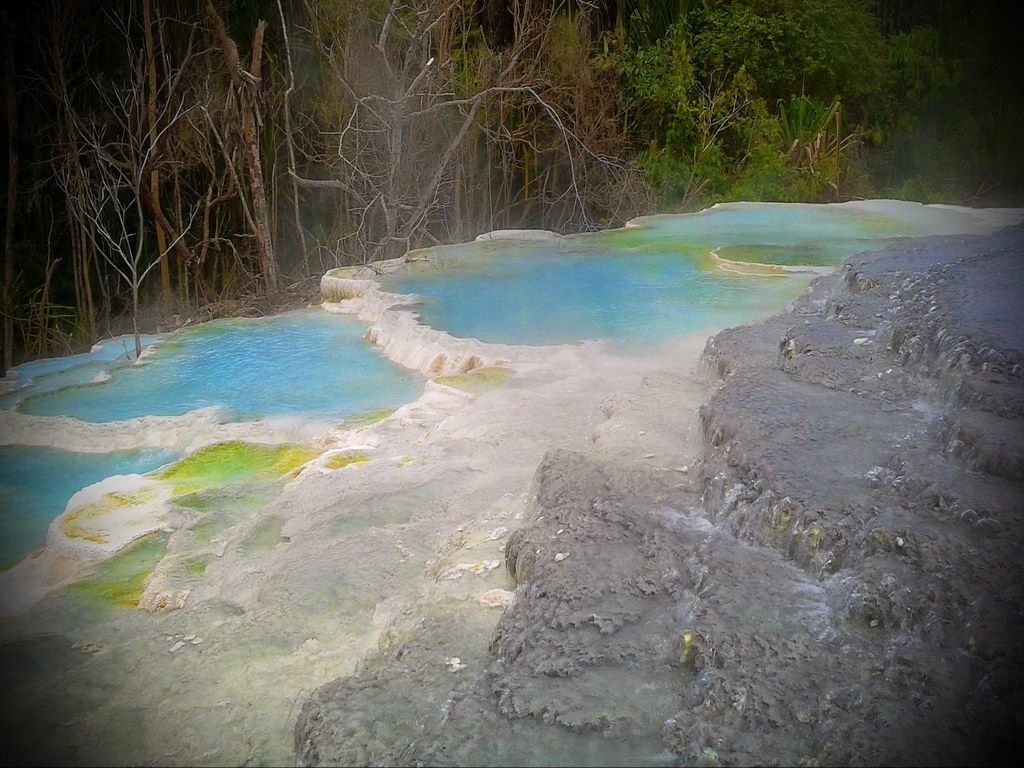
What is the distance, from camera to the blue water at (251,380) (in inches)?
141

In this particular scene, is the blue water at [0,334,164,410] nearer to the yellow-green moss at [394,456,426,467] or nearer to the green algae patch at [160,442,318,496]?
the green algae patch at [160,442,318,496]

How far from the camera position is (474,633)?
1828 mm

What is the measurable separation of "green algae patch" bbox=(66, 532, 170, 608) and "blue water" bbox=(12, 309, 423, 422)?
3.10ft

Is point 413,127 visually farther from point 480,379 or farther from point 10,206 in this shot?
point 480,379

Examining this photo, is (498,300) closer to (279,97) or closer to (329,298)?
(329,298)

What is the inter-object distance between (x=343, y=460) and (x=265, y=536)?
44cm

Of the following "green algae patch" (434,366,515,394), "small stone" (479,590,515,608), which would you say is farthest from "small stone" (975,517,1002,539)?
"green algae patch" (434,366,515,394)

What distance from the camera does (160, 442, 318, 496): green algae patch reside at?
297 cm

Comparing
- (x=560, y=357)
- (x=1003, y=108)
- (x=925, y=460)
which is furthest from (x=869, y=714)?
(x=1003, y=108)

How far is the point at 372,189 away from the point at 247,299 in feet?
4.37

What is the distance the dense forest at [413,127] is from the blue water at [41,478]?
5.09 ft

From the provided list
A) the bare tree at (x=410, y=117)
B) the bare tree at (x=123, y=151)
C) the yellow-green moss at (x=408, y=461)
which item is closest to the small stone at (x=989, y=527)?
the yellow-green moss at (x=408, y=461)

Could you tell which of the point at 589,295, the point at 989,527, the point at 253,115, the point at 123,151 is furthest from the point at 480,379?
the point at 123,151

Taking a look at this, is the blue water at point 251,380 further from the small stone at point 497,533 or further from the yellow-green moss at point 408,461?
the small stone at point 497,533
